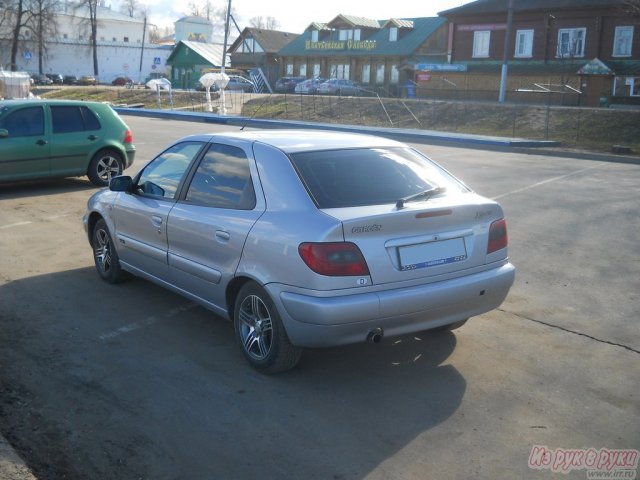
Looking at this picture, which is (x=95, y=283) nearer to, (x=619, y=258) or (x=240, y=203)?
(x=240, y=203)

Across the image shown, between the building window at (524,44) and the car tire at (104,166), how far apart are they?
4089cm

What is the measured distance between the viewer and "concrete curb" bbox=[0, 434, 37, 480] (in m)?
3.48

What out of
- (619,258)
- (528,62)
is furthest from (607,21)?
(619,258)

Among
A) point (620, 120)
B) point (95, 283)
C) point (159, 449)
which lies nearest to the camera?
point (159, 449)

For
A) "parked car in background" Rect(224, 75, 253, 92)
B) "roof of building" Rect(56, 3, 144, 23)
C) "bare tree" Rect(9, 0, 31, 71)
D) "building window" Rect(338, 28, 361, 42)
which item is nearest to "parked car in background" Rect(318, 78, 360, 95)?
"building window" Rect(338, 28, 361, 42)

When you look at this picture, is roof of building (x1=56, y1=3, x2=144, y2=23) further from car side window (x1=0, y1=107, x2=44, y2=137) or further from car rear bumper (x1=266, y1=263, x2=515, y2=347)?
car rear bumper (x1=266, y1=263, x2=515, y2=347)

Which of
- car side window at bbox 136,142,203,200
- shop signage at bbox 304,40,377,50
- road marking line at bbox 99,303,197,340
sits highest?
shop signage at bbox 304,40,377,50

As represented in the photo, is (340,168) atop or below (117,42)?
below

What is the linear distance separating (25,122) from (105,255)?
20.3 ft

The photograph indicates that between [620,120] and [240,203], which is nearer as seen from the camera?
[240,203]

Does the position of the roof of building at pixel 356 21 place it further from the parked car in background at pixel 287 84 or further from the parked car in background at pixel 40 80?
the parked car in background at pixel 40 80

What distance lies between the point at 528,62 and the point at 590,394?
4697cm

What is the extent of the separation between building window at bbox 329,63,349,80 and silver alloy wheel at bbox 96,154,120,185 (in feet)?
179

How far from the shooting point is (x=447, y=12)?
167ft
